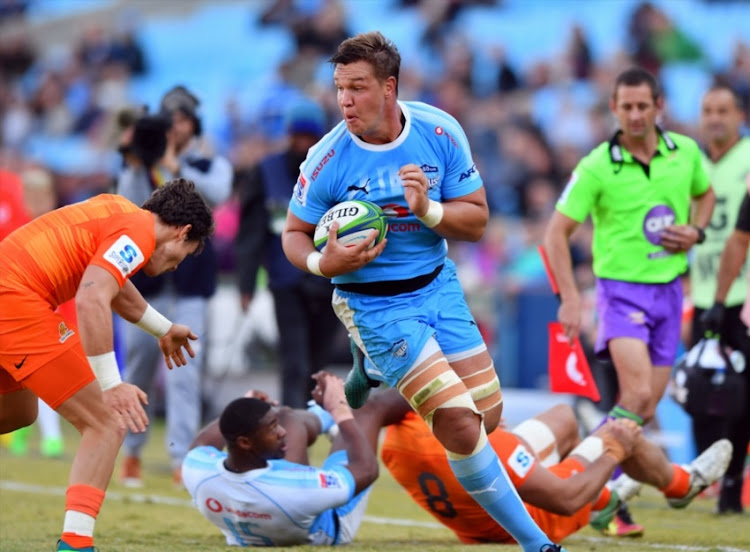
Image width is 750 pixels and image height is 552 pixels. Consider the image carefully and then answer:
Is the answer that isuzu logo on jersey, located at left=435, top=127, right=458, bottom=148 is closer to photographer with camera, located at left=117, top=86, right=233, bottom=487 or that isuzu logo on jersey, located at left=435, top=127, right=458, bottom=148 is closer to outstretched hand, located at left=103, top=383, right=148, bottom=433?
outstretched hand, located at left=103, top=383, right=148, bottom=433

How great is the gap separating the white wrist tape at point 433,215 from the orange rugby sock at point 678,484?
8.28 ft

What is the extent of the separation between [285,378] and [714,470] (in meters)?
3.63

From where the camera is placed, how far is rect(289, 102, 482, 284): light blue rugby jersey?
5652mm

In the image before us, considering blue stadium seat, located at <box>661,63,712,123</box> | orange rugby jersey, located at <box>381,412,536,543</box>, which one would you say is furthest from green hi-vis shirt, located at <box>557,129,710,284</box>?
blue stadium seat, located at <box>661,63,712,123</box>

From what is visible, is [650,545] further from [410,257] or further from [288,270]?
[288,270]

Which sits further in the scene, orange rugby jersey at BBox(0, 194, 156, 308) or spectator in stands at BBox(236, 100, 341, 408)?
spectator in stands at BBox(236, 100, 341, 408)

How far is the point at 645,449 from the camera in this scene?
6.91 metres

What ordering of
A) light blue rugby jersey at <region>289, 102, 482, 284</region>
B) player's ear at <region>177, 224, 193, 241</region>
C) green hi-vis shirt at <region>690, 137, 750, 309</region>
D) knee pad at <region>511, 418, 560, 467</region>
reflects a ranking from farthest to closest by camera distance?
1. green hi-vis shirt at <region>690, 137, 750, 309</region>
2. knee pad at <region>511, 418, 560, 467</region>
3. player's ear at <region>177, 224, 193, 241</region>
4. light blue rugby jersey at <region>289, 102, 482, 284</region>

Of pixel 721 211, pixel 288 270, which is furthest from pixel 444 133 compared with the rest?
pixel 288 270

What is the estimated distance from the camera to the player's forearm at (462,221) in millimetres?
5543

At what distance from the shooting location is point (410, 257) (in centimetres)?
571

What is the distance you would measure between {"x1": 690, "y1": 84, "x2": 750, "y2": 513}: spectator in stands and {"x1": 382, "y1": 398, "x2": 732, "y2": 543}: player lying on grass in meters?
0.83

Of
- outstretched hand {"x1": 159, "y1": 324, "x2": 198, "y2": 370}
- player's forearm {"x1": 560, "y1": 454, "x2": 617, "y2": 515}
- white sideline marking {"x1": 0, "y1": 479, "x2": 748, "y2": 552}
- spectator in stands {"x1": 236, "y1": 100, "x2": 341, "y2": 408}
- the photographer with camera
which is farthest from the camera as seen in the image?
spectator in stands {"x1": 236, "y1": 100, "x2": 341, "y2": 408}

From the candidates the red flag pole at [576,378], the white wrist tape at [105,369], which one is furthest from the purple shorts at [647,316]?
the white wrist tape at [105,369]
